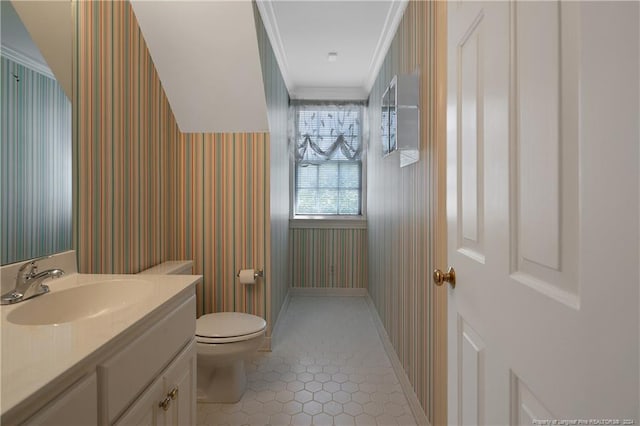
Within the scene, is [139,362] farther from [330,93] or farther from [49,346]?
[330,93]

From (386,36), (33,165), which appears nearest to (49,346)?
(33,165)

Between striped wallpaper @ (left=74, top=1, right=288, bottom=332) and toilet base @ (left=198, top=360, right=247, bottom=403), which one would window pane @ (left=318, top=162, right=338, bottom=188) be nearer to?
striped wallpaper @ (left=74, top=1, right=288, bottom=332)

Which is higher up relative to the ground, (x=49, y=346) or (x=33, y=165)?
(x=33, y=165)

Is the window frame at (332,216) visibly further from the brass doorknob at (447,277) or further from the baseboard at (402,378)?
the brass doorknob at (447,277)

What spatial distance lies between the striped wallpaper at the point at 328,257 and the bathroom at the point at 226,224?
0.55 metres

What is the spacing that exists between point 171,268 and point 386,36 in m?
2.25

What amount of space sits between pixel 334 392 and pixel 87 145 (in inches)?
70.5

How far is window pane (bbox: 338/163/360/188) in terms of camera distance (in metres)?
4.17

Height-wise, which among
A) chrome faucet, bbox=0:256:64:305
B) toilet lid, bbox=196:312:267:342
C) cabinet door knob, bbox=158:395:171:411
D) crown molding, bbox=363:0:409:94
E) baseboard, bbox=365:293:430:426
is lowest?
baseboard, bbox=365:293:430:426

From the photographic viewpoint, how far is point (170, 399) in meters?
1.06

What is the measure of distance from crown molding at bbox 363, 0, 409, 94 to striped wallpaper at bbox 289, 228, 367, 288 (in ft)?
5.56

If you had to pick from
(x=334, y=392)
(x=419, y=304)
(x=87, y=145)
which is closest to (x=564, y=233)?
(x=419, y=304)

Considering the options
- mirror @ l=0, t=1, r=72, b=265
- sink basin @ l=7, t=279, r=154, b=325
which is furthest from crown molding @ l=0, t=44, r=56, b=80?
sink basin @ l=7, t=279, r=154, b=325

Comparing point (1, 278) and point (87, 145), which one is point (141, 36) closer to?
point (87, 145)
